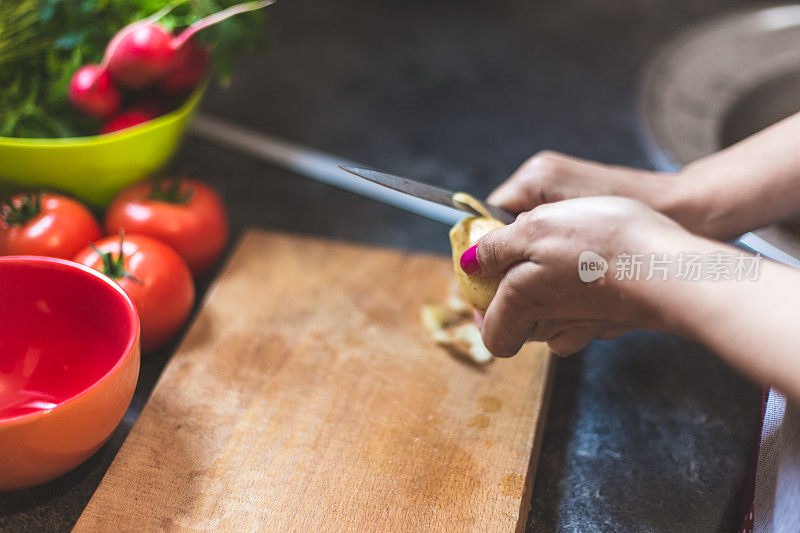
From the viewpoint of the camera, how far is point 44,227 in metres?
0.79

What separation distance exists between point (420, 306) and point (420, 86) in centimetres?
67

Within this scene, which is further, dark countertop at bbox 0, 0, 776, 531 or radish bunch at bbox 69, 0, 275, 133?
radish bunch at bbox 69, 0, 275, 133

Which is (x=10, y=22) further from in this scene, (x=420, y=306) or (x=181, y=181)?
(x=420, y=306)

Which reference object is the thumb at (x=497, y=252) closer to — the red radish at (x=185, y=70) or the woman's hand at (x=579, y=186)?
the woman's hand at (x=579, y=186)

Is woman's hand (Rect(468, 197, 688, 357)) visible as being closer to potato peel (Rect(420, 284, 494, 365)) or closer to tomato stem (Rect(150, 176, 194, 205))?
potato peel (Rect(420, 284, 494, 365))

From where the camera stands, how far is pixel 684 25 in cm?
159

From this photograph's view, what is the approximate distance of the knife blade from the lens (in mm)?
646

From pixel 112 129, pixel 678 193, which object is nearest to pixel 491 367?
pixel 678 193

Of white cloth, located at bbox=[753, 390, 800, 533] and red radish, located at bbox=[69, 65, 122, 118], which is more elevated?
red radish, located at bbox=[69, 65, 122, 118]

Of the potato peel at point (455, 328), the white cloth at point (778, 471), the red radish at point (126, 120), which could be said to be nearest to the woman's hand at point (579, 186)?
the potato peel at point (455, 328)

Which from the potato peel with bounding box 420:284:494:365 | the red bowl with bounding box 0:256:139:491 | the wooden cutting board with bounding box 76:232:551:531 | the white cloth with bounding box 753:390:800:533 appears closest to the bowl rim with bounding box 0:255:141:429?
the red bowl with bounding box 0:256:139:491

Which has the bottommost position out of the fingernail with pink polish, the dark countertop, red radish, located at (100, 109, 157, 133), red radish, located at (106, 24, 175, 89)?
the dark countertop

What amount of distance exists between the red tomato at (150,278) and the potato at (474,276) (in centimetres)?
34

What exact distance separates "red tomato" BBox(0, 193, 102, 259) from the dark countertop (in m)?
0.18
